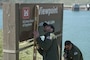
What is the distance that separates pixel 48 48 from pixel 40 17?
0.75 m

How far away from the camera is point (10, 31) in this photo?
5277 mm

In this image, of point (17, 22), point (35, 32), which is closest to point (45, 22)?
point (35, 32)

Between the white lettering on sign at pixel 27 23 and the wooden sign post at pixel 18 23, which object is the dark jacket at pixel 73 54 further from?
the white lettering on sign at pixel 27 23

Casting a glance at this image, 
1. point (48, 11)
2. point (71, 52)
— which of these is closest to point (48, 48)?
point (71, 52)

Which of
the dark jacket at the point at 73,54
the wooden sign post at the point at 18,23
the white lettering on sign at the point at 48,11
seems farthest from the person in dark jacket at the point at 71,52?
the white lettering on sign at the point at 48,11

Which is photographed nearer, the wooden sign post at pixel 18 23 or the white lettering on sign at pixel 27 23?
the wooden sign post at pixel 18 23

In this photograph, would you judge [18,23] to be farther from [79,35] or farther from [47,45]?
[79,35]

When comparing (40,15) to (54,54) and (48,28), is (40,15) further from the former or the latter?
(54,54)

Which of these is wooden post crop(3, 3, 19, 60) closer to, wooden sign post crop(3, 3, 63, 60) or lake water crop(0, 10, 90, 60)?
wooden sign post crop(3, 3, 63, 60)

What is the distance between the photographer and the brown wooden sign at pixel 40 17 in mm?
5585

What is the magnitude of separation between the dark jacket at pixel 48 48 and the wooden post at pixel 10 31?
64 centimetres

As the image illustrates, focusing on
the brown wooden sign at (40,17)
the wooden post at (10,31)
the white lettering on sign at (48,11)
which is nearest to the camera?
the wooden post at (10,31)

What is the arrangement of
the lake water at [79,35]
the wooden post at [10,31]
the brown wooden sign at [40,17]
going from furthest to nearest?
the lake water at [79,35] → the brown wooden sign at [40,17] → the wooden post at [10,31]

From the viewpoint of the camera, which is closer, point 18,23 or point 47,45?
point 18,23
